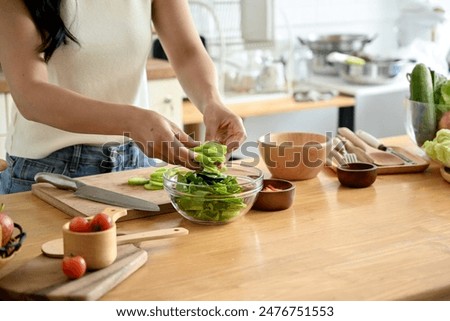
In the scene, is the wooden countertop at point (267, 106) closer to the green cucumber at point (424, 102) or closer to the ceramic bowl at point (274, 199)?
the green cucumber at point (424, 102)

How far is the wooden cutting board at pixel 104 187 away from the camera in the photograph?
5.17ft

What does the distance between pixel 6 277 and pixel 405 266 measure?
0.68 meters

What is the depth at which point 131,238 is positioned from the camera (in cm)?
137

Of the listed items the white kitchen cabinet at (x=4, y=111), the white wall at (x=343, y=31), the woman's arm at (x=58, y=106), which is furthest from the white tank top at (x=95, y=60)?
the white wall at (x=343, y=31)

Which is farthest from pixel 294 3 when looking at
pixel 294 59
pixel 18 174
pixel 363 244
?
pixel 363 244

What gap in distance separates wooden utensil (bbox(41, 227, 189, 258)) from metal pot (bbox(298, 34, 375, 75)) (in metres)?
2.59

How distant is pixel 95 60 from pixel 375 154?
0.76 meters

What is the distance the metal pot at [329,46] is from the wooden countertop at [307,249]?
2119mm

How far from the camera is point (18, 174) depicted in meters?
1.92

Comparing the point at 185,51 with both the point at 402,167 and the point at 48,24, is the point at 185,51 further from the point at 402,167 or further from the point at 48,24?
the point at 402,167

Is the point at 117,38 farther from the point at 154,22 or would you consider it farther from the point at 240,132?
the point at 240,132
